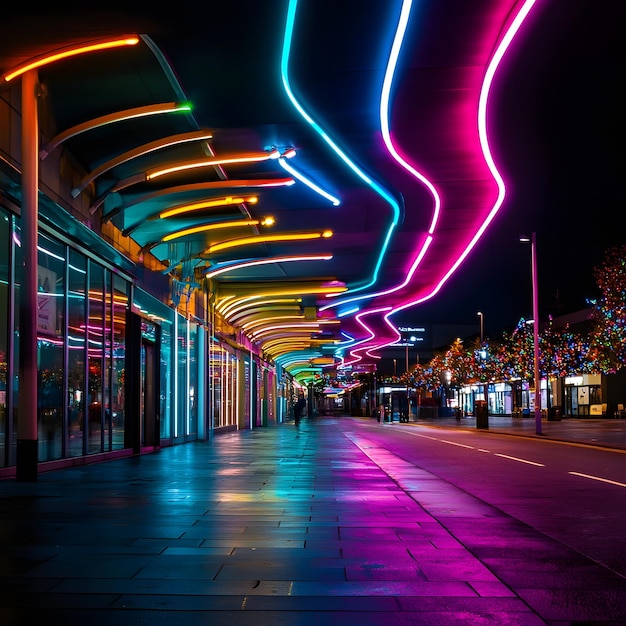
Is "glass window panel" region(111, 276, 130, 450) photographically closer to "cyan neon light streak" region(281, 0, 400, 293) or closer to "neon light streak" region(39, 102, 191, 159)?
"neon light streak" region(39, 102, 191, 159)

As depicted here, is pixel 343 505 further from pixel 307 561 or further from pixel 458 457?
pixel 458 457

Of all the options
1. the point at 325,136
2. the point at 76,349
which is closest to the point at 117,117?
the point at 325,136

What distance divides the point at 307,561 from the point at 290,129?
9.67 m

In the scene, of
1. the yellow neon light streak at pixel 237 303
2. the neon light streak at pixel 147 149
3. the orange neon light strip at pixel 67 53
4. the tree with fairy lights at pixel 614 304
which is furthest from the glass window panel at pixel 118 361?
the tree with fairy lights at pixel 614 304

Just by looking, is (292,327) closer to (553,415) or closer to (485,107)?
(553,415)

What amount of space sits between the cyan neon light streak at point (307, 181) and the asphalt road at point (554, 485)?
6.28 meters

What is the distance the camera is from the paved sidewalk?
5.07m

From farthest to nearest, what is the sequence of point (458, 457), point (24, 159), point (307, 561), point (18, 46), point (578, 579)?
1. point (458, 457)
2. point (24, 159)
3. point (18, 46)
4. point (307, 561)
5. point (578, 579)

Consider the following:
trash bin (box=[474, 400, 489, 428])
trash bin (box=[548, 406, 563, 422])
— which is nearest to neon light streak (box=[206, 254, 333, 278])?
trash bin (box=[474, 400, 489, 428])

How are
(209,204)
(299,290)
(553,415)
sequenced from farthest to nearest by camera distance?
(553,415)
(299,290)
(209,204)

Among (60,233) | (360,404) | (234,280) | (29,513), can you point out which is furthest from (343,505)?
(360,404)

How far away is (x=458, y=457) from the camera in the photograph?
2066 centimetres

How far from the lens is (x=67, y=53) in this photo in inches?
461

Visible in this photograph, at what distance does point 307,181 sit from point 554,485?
820cm
